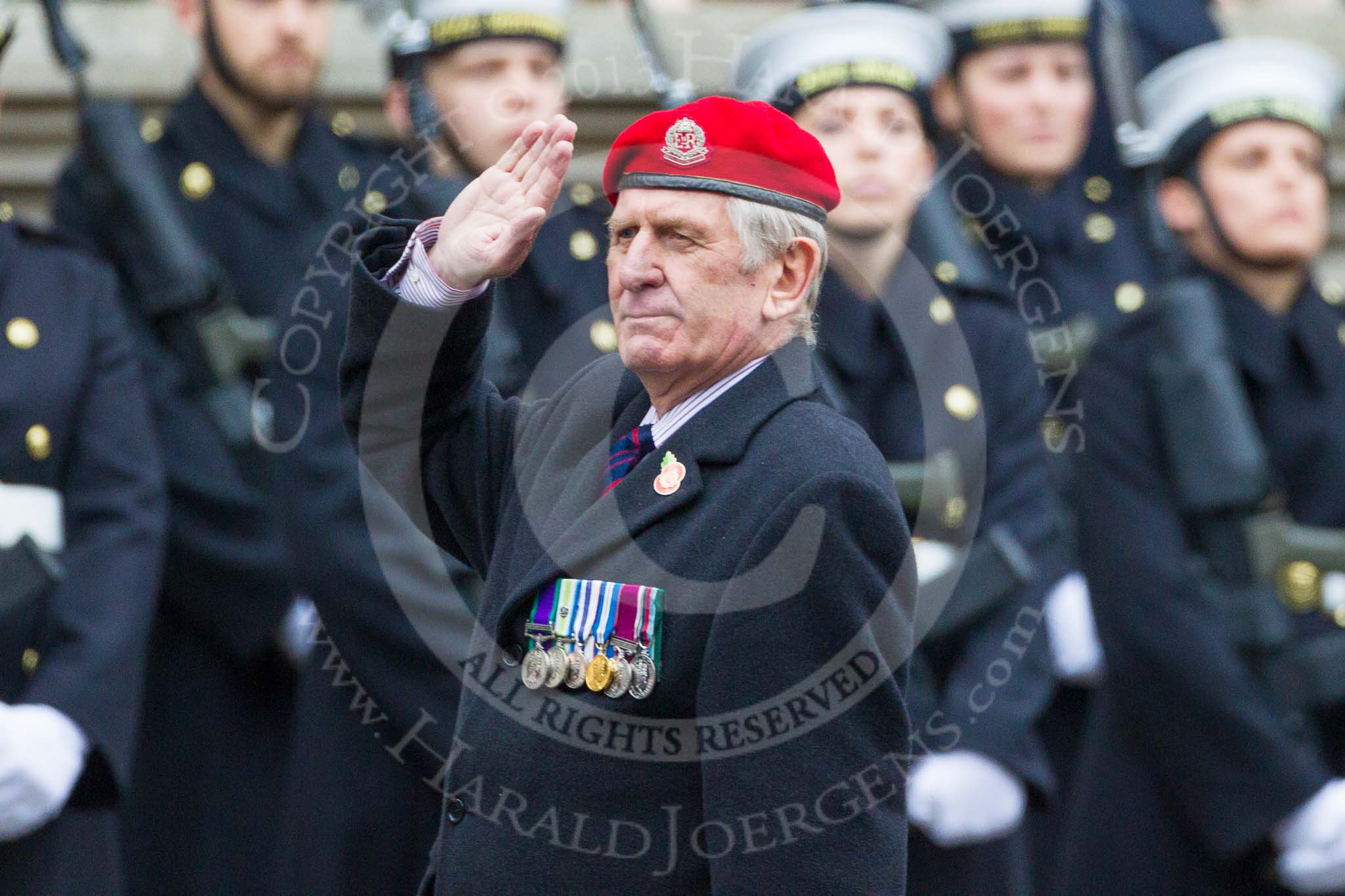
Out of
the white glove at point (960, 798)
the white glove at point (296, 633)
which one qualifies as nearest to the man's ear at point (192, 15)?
the white glove at point (296, 633)

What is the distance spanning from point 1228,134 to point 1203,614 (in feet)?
4.11

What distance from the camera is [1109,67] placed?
217 inches

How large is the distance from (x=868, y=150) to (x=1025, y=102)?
1.20m

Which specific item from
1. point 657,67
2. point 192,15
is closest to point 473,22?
point 657,67

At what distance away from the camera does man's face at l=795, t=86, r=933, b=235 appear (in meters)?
4.46

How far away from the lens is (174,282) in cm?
477

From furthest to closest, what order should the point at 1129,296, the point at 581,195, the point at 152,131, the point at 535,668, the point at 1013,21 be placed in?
the point at 1129,296
the point at 1013,21
the point at 152,131
the point at 581,195
the point at 535,668

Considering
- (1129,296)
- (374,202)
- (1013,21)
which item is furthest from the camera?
(1129,296)

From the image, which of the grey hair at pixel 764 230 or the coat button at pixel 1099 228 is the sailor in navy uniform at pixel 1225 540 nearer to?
the coat button at pixel 1099 228

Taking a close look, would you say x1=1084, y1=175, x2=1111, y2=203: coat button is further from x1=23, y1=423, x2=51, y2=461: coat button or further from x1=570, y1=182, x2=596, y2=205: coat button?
x1=23, y1=423, x2=51, y2=461: coat button

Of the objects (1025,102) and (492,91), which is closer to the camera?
(492,91)

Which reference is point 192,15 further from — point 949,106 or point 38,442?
point 949,106

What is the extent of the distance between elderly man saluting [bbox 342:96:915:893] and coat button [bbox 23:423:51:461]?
4.84 feet

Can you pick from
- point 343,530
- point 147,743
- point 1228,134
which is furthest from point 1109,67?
point 147,743
